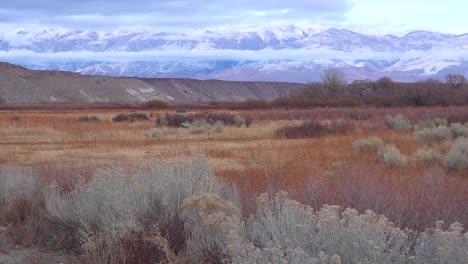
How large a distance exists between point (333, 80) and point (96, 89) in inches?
1692

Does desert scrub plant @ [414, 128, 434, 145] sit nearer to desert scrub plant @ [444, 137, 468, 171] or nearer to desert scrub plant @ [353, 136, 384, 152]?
desert scrub plant @ [353, 136, 384, 152]

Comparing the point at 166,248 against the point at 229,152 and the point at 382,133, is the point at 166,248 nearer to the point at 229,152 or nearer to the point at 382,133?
the point at 229,152

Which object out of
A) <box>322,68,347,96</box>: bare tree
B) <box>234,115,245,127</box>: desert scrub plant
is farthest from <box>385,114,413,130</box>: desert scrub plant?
<box>322,68,347,96</box>: bare tree

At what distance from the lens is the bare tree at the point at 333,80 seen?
9249cm

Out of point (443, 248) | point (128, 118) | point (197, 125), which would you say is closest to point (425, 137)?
point (197, 125)

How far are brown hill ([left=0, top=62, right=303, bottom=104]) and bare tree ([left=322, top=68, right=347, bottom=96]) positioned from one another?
106 ft

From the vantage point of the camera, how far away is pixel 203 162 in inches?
→ 371

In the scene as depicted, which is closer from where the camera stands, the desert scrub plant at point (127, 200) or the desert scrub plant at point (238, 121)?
the desert scrub plant at point (127, 200)

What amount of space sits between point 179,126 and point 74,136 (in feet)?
28.9

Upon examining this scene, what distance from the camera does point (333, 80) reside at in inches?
3858

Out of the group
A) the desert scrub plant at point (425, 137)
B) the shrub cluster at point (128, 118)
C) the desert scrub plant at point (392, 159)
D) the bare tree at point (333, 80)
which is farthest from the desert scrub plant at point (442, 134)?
the bare tree at point (333, 80)

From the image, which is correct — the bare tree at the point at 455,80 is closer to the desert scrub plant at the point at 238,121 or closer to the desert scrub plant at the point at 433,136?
the desert scrub plant at the point at 238,121

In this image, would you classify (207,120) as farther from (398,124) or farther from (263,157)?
(263,157)

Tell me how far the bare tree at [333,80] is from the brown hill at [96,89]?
32375mm
